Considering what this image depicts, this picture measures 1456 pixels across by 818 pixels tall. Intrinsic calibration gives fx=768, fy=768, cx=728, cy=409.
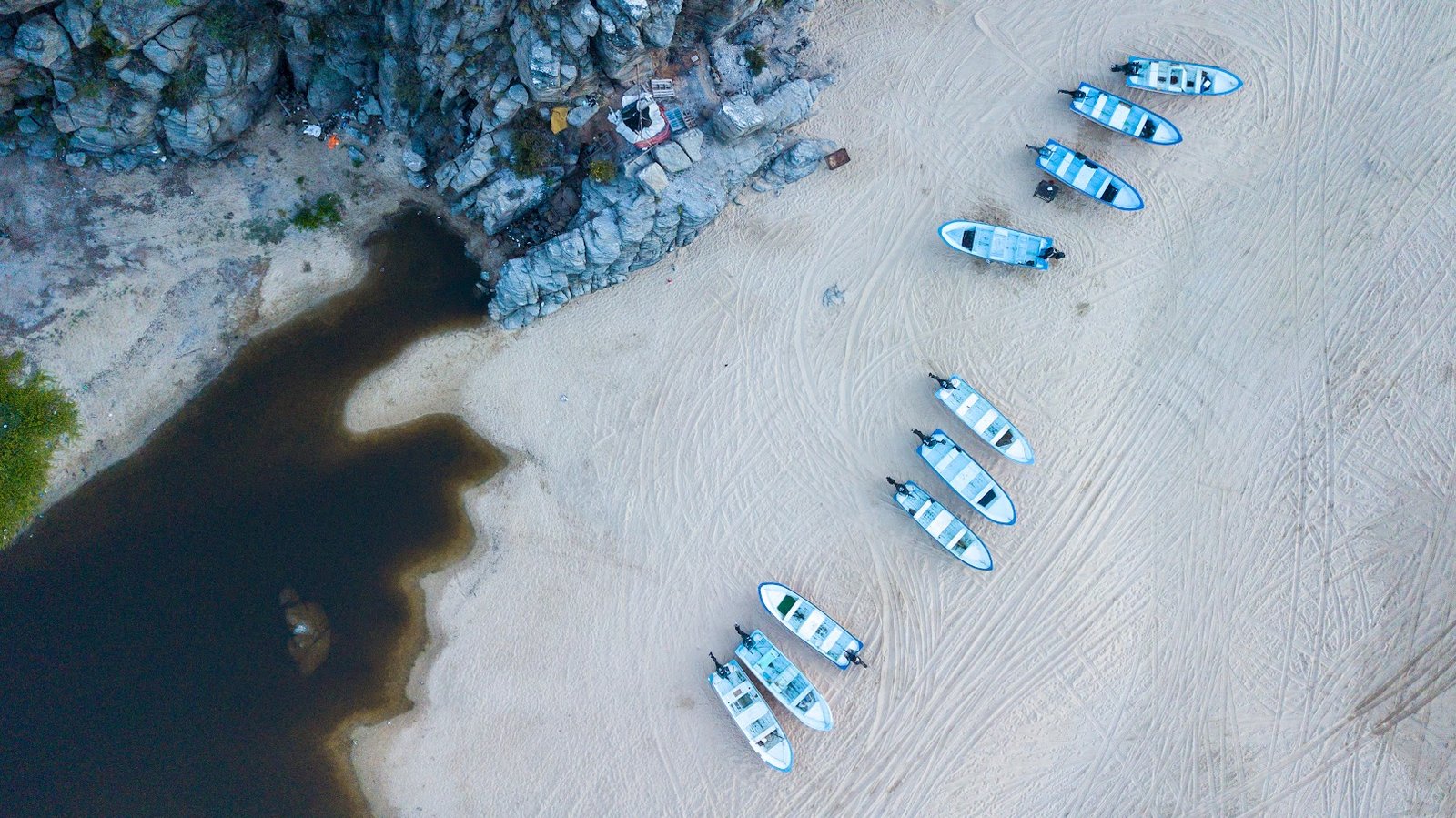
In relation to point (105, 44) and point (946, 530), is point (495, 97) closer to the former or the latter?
point (105, 44)

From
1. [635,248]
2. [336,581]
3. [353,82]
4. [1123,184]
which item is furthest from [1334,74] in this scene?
[336,581]

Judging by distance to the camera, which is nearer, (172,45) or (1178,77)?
(172,45)

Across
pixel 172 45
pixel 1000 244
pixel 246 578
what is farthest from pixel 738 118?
pixel 246 578

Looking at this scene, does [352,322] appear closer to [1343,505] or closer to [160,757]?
[160,757]

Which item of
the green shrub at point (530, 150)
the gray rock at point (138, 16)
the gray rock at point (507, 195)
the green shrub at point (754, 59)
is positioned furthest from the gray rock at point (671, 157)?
the gray rock at point (138, 16)

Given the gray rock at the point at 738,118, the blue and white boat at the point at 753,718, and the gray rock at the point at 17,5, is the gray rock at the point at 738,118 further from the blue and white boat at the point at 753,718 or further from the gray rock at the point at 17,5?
the gray rock at the point at 17,5

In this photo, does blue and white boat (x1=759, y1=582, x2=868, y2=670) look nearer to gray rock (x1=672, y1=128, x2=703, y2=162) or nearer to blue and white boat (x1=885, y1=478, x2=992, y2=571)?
blue and white boat (x1=885, y1=478, x2=992, y2=571)

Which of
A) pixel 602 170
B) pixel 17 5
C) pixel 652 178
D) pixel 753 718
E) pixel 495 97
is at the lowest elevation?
pixel 753 718
